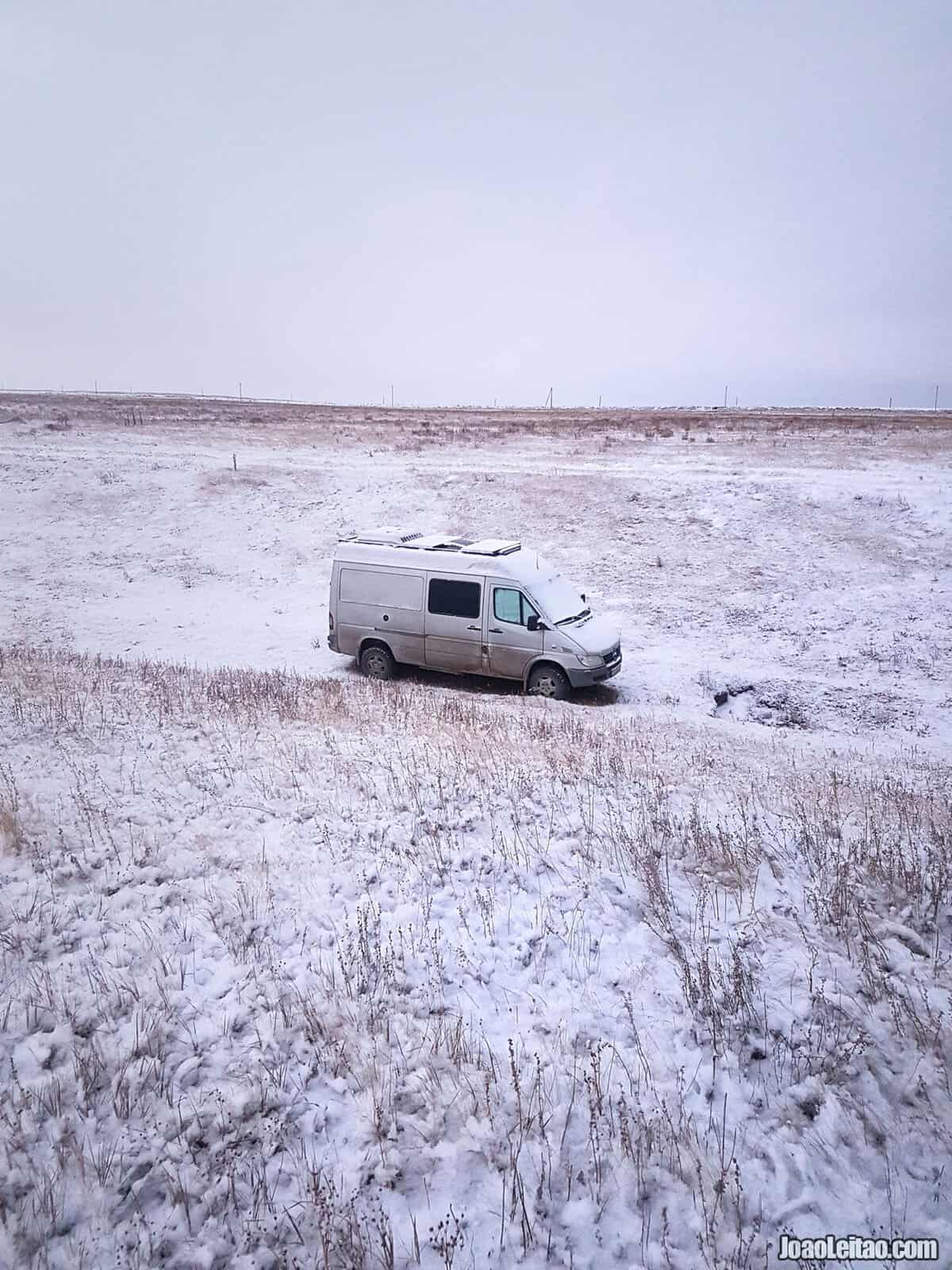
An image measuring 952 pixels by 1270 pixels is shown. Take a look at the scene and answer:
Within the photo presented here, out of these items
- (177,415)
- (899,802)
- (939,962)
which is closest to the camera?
(939,962)

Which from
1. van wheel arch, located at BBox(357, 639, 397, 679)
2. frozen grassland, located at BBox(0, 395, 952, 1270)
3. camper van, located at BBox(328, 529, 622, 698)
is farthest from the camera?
van wheel arch, located at BBox(357, 639, 397, 679)

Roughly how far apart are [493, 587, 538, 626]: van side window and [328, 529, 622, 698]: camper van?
14mm

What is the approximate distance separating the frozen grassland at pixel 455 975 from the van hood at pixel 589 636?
1.20 m

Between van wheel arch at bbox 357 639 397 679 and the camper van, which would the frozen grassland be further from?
van wheel arch at bbox 357 639 397 679

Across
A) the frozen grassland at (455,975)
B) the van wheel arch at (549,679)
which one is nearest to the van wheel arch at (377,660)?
the frozen grassland at (455,975)

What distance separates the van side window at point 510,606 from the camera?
1219 cm


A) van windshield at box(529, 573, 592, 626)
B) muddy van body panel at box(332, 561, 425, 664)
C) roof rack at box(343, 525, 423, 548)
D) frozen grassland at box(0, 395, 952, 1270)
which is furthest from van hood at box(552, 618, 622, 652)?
roof rack at box(343, 525, 423, 548)

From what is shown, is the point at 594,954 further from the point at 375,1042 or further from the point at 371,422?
the point at 371,422

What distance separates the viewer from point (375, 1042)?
412 centimetres

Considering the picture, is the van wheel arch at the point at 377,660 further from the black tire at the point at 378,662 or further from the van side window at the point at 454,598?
the van side window at the point at 454,598

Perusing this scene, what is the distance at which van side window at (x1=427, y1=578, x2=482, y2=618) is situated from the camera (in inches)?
491

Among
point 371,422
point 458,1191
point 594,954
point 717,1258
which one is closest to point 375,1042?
point 458,1191

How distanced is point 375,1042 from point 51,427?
4452 centimetres

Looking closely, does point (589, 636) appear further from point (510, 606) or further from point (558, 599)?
point (510, 606)
